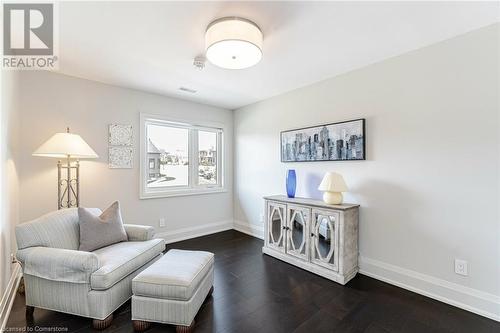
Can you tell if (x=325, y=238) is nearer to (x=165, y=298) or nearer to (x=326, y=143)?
(x=326, y=143)

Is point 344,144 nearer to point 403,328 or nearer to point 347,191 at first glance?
point 347,191

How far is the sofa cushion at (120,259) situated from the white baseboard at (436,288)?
2304mm

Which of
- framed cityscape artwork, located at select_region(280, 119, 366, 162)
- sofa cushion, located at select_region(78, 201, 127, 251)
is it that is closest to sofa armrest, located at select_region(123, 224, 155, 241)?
sofa cushion, located at select_region(78, 201, 127, 251)

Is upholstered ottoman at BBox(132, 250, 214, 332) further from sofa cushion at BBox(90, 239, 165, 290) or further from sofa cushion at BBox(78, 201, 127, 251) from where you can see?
sofa cushion at BBox(78, 201, 127, 251)

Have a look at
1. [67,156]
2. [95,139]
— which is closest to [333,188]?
[67,156]

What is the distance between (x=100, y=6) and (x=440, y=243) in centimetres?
344

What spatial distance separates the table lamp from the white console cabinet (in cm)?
9

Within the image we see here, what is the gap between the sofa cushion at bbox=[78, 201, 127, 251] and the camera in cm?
207

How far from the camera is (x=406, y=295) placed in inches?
86.3

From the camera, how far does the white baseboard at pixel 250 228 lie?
391 cm

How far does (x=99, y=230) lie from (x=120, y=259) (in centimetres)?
44

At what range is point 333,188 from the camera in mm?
2557

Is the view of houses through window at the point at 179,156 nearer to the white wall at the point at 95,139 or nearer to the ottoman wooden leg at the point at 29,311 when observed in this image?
the white wall at the point at 95,139

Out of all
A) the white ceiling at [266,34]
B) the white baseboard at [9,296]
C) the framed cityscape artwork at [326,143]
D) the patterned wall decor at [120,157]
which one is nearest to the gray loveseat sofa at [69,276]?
the white baseboard at [9,296]
